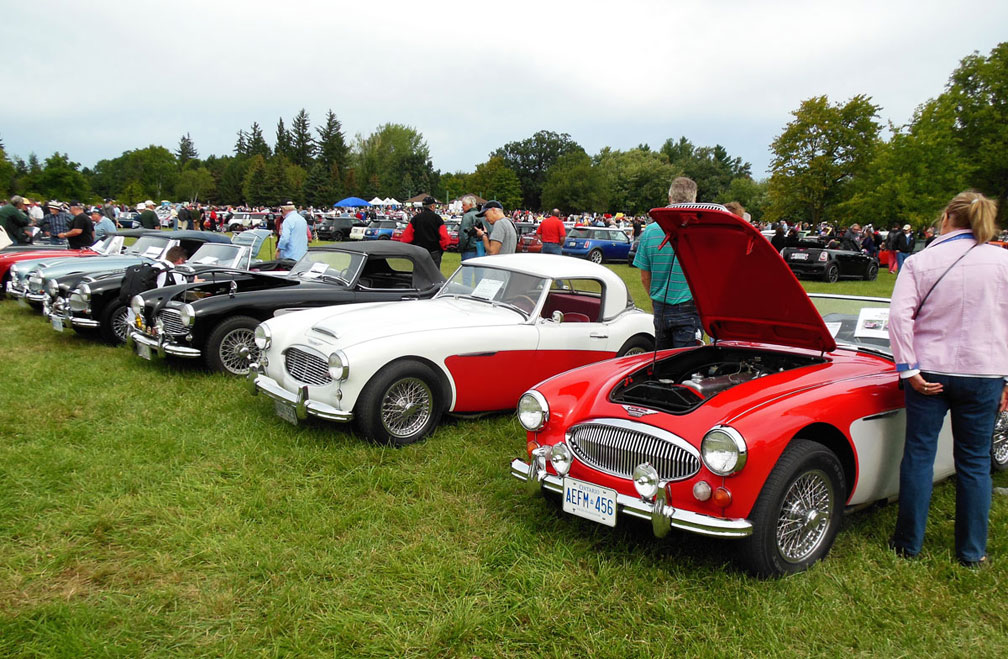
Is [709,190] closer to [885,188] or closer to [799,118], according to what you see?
[799,118]

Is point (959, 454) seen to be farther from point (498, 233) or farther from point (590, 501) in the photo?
point (498, 233)

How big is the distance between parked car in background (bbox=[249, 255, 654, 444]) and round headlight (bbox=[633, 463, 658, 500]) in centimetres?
235

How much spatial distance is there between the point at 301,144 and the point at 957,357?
354 feet

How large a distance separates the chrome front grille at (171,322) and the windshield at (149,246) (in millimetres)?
3556

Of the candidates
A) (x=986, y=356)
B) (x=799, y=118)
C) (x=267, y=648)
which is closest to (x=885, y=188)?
(x=799, y=118)

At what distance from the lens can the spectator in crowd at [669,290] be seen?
17.5 ft

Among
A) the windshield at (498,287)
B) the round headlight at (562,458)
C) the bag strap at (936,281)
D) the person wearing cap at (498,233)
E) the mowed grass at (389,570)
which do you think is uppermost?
the person wearing cap at (498,233)

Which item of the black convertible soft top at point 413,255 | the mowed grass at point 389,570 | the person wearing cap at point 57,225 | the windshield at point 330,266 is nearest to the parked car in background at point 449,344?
the mowed grass at point 389,570

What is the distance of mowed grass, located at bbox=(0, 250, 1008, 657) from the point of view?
2844 millimetres

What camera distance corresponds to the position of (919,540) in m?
3.51

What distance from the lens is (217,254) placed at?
9234mm

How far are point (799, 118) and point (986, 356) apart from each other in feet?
127

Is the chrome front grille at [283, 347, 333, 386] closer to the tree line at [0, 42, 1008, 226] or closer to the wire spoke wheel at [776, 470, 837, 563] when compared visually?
the wire spoke wheel at [776, 470, 837, 563]

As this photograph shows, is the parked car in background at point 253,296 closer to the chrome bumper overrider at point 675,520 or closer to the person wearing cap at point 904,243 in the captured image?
the chrome bumper overrider at point 675,520
